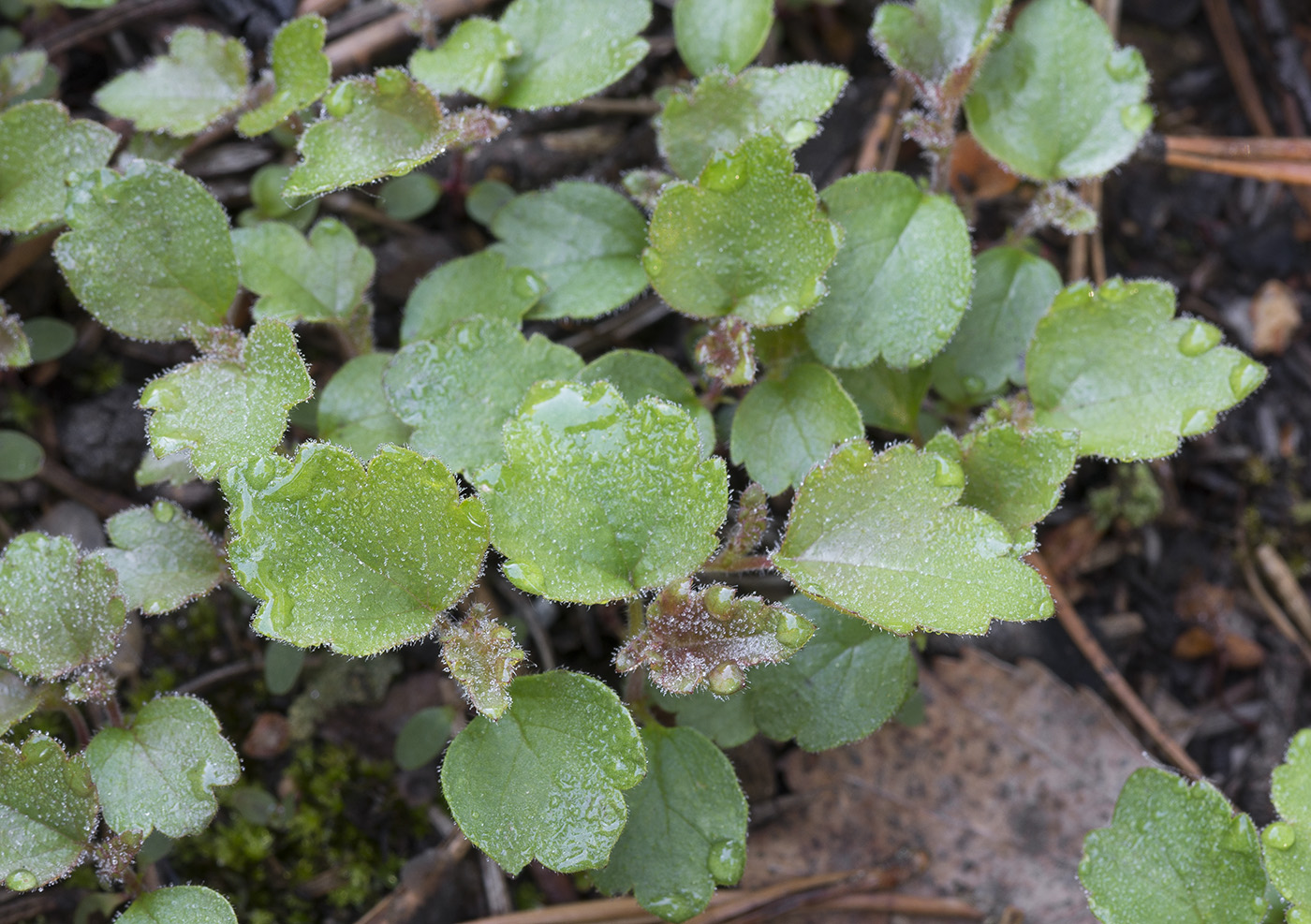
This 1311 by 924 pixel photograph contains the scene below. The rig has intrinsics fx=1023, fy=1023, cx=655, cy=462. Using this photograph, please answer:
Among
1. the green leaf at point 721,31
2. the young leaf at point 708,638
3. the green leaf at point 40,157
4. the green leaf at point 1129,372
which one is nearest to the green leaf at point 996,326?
the green leaf at point 1129,372

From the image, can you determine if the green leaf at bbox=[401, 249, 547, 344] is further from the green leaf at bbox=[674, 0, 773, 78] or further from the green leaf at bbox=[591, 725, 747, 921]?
the green leaf at bbox=[591, 725, 747, 921]

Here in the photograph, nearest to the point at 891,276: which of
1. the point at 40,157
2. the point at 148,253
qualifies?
the point at 148,253

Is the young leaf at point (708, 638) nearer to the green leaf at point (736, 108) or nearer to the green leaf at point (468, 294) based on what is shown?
the green leaf at point (468, 294)

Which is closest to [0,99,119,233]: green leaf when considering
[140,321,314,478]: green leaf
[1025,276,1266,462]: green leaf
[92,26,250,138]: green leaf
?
[92,26,250,138]: green leaf

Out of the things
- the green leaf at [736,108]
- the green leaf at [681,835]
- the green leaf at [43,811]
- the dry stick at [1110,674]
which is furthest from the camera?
the dry stick at [1110,674]

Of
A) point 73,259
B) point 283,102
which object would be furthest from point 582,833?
point 283,102

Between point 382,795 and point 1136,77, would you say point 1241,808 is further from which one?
point 382,795
